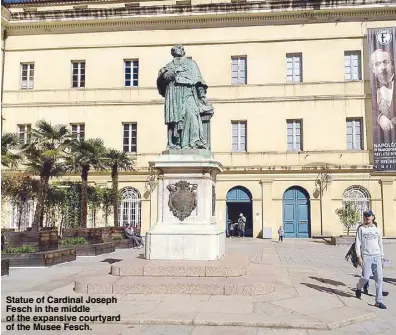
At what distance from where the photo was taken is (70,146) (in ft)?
75.3

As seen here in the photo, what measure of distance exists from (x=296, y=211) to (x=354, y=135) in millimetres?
A: 5599

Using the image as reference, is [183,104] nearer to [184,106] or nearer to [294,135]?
[184,106]

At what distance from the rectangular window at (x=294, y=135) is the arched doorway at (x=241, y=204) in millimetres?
3765

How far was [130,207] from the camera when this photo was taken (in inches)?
1144

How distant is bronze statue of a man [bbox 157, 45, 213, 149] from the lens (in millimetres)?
9953

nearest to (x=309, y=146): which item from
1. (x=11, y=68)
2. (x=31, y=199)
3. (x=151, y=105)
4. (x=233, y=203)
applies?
(x=233, y=203)

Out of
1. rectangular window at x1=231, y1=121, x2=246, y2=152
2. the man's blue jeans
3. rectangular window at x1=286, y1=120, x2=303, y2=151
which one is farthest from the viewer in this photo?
rectangular window at x1=231, y1=121, x2=246, y2=152

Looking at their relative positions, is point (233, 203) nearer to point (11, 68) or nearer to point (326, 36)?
point (326, 36)

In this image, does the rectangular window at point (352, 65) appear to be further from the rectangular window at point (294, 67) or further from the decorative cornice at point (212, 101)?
the rectangular window at point (294, 67)

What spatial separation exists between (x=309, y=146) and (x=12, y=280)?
2047 cm

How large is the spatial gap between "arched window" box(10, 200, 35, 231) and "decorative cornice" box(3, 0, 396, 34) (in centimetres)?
1135

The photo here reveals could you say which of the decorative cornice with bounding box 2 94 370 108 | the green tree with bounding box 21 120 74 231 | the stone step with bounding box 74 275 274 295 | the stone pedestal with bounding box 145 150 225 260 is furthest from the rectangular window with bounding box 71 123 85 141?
the stone step with bounding box 74 275 274 295

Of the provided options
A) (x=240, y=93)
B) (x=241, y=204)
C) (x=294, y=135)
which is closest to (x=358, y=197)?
(x=294, y=135)

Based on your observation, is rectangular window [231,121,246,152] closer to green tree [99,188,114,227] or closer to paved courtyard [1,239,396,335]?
green tree [99,188,114,227]
